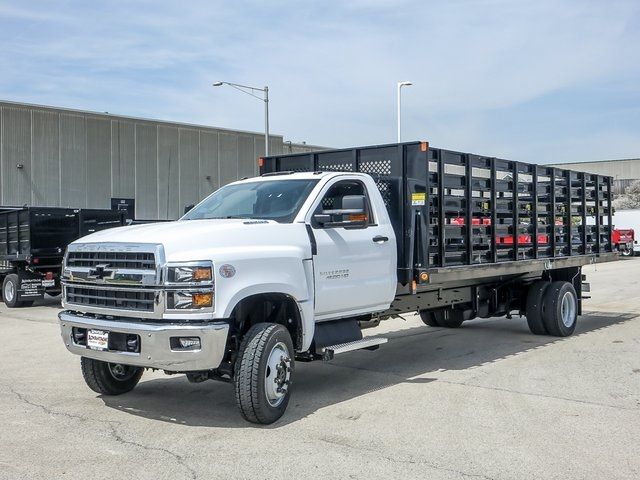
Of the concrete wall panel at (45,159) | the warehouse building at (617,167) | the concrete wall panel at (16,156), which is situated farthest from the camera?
the warehouse building at (617,167)

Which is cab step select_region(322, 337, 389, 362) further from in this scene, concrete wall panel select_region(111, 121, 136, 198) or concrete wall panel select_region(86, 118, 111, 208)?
concrete wall panel select_region(111, 121, 136, 198)

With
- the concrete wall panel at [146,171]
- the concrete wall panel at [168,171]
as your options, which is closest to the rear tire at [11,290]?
the concrete wall panel at [146,171]

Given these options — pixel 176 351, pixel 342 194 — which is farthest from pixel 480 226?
pixel 176 351

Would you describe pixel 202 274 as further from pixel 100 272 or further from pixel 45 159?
pixel 45 159

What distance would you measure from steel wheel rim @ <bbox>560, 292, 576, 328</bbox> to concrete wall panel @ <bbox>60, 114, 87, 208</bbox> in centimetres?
3039

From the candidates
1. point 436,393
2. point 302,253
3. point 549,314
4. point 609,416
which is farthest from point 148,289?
point 549,314

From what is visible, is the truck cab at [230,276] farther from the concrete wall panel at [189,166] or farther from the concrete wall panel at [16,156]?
the concrete wall panel at [189,166]

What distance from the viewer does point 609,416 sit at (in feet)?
21.4

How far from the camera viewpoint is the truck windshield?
7198 millimetres

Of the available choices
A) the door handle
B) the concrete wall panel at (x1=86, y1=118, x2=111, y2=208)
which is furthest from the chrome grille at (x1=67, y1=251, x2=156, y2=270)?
the concrete wall panel at (x1=86, y1=118, x2=111, y2=208)

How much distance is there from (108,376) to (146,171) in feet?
113

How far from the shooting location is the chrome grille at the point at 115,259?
19.4 ft

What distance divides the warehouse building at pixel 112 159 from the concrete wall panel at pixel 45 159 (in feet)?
0.16

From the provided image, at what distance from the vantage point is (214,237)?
6.09 meters
